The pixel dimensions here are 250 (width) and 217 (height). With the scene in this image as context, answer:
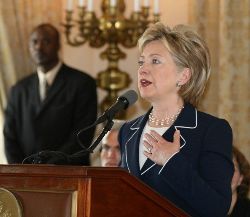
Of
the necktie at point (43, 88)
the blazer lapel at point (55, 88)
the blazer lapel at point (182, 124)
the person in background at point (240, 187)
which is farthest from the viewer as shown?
the necktie at point (43, 88)

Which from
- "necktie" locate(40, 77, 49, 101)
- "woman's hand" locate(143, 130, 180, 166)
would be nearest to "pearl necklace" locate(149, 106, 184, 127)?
"woman's hand" locate(143, 130, 180, 166)

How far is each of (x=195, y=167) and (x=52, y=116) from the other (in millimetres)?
2924

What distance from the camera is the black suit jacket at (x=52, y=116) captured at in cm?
534

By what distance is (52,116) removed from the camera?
17.7ft

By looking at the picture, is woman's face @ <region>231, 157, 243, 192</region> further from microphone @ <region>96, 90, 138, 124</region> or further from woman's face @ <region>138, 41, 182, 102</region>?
microphone @ <region>96, 90, 138, 124</region>

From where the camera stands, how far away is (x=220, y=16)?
560 cm

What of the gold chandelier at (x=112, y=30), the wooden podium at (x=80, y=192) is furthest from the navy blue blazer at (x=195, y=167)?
the gold chandelier at (x=112, y=30)

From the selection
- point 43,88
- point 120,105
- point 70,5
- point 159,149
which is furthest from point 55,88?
point 159,149

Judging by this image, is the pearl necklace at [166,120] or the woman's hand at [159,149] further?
the pearl necklace at [166,120]

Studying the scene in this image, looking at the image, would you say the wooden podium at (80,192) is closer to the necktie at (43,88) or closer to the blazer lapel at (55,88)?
the blazer lapel at (55,88)

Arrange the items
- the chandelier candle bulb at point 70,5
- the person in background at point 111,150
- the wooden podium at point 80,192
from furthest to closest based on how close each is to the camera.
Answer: the chandelier candle bulb at point 70,5 < the person in background at point 111,150 < the wooden podium at point 80,192

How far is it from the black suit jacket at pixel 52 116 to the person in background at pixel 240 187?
171cm

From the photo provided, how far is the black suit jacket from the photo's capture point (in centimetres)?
534

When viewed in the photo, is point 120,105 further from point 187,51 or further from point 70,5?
point 70,5
